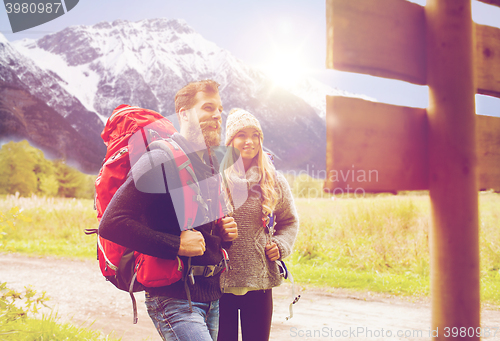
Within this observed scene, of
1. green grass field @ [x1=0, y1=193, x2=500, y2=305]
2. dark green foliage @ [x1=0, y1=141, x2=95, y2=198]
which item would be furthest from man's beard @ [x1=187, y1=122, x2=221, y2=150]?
dark green foliage @ [x1=0, y1=141, x2=95, y2=198]

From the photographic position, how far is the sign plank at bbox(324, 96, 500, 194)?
3.66 ft

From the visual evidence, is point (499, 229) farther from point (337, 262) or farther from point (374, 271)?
point (337, 262)

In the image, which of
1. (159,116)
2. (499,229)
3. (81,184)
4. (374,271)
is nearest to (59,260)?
(374,271)

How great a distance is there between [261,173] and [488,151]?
1326mm

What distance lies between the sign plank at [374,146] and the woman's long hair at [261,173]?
1.10m

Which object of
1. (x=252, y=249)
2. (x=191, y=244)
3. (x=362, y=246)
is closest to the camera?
(x=191, y=244)

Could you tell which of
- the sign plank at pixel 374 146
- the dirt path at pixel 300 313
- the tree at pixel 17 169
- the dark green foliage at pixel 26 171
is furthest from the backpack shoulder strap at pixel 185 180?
the tree at pixel 17 169

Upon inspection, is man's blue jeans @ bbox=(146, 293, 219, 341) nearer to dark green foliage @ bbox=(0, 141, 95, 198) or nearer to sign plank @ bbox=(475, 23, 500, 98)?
sign plank @ bbox=(475, 23, 500, 98)

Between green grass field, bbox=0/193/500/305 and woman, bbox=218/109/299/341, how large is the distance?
2.82 meters

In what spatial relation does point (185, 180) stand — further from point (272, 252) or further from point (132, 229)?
point (272, 252)

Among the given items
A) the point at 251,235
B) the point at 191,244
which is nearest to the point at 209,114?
the point at 191,244

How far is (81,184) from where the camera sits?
36469mm

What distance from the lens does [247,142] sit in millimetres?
2330

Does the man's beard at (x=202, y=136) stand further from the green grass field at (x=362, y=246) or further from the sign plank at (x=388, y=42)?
the green grass field at (x=362, y=246)
